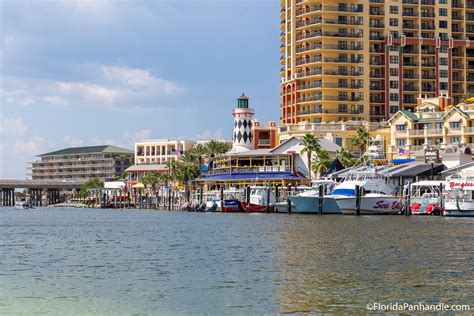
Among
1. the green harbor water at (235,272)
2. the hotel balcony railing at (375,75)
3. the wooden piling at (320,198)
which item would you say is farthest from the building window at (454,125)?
the green harbor water at (235,272)

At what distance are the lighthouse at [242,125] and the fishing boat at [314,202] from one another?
164 ft

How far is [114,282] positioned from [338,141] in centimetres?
12290

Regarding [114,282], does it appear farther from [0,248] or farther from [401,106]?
[401,106]

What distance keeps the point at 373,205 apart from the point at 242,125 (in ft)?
221

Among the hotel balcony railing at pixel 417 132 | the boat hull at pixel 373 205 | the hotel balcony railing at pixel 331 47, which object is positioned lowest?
the boat hull at pixel 373 205

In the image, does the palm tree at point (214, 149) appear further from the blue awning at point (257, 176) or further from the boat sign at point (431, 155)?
the boat sign at point (431, 155)

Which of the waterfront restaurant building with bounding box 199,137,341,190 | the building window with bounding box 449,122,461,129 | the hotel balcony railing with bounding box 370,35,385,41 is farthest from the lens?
the hotel balcony railing with bounding box 370,35,385,41

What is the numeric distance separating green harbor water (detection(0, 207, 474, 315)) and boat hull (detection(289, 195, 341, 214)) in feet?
144

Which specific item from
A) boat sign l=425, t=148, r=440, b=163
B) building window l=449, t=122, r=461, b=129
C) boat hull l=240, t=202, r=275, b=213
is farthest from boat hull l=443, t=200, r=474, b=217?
building window l=449, t=122, r=461, b=129

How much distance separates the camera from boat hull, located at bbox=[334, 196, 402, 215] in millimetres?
113062

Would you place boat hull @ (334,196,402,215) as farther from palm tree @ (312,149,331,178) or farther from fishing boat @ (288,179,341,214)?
palm tree @ (312,149,331,178)

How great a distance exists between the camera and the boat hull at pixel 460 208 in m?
107

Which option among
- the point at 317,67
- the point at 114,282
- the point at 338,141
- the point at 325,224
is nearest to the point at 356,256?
the point at 114,282

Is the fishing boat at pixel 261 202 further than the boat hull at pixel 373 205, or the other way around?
the fishing boat at pixel 261 202
